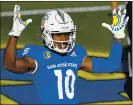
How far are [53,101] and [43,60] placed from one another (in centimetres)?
44

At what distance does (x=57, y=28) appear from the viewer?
5215mm

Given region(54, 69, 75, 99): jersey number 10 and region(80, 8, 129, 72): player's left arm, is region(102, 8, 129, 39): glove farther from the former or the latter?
region(54, 69, 75, 99): jersey number 10

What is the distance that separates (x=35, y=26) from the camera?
10953 millimetres

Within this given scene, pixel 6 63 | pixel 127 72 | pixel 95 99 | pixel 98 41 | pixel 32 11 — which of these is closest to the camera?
pixel 6 63

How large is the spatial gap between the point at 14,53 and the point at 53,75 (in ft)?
1.72

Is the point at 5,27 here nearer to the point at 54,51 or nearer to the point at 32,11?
the point at 32,11

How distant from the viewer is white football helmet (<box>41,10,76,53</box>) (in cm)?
520

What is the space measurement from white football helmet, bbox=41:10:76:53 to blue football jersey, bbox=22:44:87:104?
4.0 inches

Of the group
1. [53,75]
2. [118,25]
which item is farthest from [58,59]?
[118,25]

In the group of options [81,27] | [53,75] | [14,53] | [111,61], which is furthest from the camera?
[81,27]

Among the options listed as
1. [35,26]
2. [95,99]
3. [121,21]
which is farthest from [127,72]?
[121,21]

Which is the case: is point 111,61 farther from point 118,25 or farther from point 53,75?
point 53,75

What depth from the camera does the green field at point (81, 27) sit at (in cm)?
1030

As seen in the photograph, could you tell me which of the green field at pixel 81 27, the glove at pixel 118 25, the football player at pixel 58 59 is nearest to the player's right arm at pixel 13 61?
the football player at pixel 58 59
